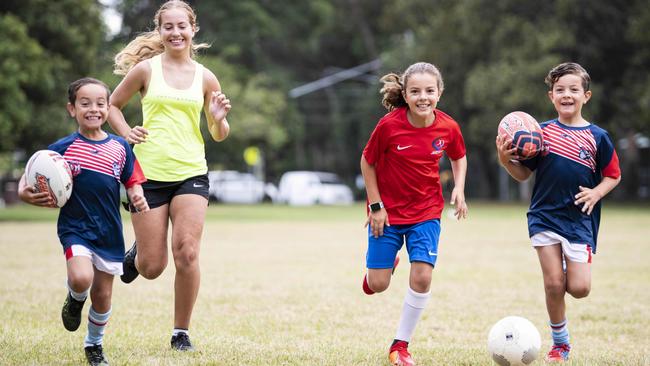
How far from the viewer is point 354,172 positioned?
59812mm

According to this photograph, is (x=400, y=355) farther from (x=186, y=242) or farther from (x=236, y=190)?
(x=236, y=190)

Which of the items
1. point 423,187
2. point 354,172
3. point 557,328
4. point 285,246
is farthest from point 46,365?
point 354,172

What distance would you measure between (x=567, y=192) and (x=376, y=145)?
140 cm

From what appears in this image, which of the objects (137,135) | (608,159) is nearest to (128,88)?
(137,135)

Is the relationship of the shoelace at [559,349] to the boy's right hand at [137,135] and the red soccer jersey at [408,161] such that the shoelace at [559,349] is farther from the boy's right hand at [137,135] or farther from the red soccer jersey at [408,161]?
the boy's right hand at [137,135]

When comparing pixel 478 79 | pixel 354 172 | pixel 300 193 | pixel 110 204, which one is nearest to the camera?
pixel 110 204

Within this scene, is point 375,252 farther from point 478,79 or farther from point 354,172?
point 354,172

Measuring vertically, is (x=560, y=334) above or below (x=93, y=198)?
below

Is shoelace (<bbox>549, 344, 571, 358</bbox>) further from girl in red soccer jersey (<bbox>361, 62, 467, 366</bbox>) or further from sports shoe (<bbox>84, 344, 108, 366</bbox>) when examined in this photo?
sports shoe (<bbox>84, 344, 108, 366</bbox>)

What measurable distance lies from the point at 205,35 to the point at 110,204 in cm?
4488

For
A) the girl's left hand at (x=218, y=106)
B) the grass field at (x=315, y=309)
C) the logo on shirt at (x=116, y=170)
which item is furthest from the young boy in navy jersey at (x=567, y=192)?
the logo on shirt at (x=116, y=170)

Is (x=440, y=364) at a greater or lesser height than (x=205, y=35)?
lesser

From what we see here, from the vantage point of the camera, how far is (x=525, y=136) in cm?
627

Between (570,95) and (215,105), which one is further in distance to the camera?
(215,105)
